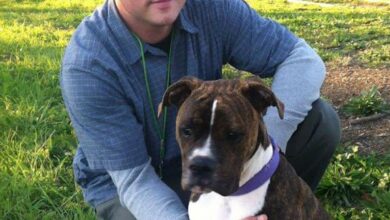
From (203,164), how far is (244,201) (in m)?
0.34

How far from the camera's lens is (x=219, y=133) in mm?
2568

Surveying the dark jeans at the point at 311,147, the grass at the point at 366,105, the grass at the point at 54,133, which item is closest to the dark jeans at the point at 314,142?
the dark jeans at the point at 311,147

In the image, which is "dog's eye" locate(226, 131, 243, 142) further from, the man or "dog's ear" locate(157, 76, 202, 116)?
the man

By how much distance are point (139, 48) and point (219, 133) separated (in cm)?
85

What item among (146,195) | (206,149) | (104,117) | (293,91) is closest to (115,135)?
(104,117)

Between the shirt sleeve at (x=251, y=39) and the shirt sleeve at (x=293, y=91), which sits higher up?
the shirt sleeve at (x=251, y=39)

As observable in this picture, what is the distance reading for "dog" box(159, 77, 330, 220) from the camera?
2561 mm

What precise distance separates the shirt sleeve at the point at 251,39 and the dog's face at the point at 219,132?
2.75 feet

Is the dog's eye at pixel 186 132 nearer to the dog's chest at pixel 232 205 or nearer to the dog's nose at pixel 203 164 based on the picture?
the dog's nose at pixel 203 164

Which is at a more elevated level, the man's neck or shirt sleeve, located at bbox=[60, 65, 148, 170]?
the man's neck

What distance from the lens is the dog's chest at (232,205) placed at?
2732mm

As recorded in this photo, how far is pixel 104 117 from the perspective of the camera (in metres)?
3.12

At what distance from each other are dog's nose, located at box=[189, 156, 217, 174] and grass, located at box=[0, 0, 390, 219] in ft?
4.69

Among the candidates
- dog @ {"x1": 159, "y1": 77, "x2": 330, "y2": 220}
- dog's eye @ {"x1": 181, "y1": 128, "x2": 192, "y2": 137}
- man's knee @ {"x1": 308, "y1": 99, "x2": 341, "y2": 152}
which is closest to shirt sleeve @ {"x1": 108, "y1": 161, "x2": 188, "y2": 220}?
dog @ {"x1": 159, "y1": 77, "x2": 330, "y2": 220}
